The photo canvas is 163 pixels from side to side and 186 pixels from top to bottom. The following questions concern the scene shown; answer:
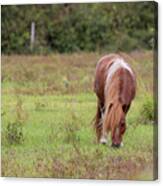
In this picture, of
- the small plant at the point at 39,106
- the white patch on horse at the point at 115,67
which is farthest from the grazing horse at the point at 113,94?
the small plant at the point at 39,106

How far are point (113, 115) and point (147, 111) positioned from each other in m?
0.19

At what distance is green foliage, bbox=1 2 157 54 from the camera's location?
4598 mm

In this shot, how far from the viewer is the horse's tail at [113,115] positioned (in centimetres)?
466

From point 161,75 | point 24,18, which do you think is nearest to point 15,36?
point 24,18

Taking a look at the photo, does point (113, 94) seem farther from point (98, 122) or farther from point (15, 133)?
point (15, 133)

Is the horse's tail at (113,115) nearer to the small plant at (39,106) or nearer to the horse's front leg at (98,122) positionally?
the horse's front leg at (98,122)

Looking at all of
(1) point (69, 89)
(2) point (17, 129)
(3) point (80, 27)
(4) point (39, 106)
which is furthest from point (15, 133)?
(3) point (80, 27)

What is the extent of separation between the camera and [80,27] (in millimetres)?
4723

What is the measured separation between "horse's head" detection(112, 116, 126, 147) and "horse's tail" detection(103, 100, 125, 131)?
15 mm

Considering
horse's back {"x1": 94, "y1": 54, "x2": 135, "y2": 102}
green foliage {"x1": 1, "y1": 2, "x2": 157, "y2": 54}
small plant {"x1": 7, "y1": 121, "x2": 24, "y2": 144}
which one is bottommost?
small plant {"x1": 7, "y1": 121, "x2": 24, "y2": 144}

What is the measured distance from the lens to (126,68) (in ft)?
15.3

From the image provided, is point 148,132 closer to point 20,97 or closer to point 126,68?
point 126,68

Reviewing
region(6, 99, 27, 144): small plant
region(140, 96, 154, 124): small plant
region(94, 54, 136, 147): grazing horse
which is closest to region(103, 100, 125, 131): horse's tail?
region(94, 54, 136, 147): grazing horse

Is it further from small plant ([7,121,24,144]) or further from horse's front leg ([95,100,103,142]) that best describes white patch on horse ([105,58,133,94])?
small plant ([7,121,24,144])
